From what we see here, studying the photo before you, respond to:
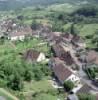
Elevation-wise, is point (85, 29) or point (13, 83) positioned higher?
point (13, 83)

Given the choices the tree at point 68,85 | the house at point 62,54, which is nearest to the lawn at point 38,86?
the tree at point 68,85

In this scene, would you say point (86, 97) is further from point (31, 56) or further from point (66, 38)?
point (66, 38)

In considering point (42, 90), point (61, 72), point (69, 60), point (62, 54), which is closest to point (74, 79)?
point (61, 72)

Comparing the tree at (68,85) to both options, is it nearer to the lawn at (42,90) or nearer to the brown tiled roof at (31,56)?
the lawn at (42,90)

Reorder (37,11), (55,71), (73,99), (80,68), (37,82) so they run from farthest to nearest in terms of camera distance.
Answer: (37,11)
(80,68)
(55,71)
(37,82)
(73,99)

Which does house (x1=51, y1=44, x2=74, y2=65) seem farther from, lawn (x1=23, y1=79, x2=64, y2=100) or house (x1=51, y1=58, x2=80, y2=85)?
lawn (x1=23, y1=79, x2=64, y2=100)

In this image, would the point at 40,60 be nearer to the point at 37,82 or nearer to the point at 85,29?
the point at 37,82

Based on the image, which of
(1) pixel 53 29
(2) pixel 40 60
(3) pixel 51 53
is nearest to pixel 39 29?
(1) pixel 53 29
